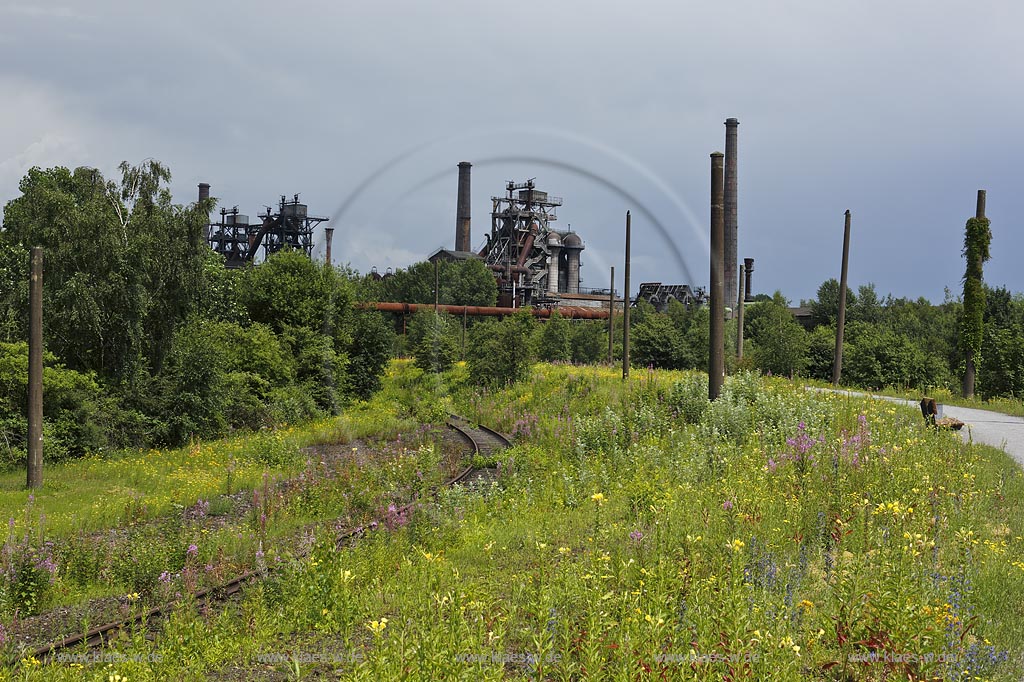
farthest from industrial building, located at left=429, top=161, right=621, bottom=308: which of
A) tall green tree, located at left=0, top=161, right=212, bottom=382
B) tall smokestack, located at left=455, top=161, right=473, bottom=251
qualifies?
tall green tree, located at left=0, top=161, right=212, bottom=382

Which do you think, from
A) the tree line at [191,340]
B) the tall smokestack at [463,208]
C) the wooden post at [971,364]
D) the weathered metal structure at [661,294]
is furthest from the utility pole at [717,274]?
the tall smokestack at [463,208]

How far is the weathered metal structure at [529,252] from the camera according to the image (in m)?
35.3

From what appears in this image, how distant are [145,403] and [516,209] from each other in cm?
1743

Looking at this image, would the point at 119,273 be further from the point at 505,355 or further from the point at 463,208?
the point at 463,208

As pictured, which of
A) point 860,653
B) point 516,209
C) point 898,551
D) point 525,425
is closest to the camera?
point 860,653

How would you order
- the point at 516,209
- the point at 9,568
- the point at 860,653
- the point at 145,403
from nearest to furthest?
the point at 860,653 → the point at 9,568 → the point at 145,403 → the point at 516,209

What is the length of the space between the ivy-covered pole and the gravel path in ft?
15.2

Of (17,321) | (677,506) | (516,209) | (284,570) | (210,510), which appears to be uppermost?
(516,209)

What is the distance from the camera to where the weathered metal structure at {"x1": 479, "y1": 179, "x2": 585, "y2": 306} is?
116 ft

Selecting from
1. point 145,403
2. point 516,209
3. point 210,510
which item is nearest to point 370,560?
point 210,510

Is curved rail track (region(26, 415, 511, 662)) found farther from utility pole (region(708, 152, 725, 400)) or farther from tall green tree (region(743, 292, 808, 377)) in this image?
tall green tree (region(743, 292, 808, 377))

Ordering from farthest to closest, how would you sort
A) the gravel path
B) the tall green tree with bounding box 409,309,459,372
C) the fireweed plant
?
the tall green tree with bounding box 409,309,459,372
the gravel path
the fireweed plant

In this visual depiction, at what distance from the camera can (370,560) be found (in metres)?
8.52

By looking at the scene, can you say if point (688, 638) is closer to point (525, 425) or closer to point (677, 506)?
point (677, 506)
